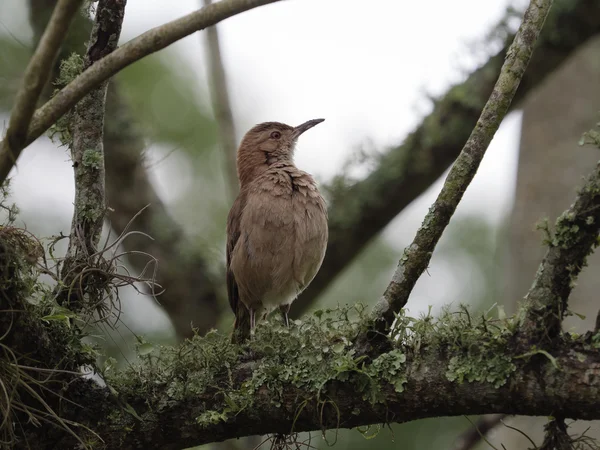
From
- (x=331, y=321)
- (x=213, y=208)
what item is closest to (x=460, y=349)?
(x=331, y=321)

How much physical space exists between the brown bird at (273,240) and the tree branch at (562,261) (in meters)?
2.68

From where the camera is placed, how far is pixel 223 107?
7.64 meters

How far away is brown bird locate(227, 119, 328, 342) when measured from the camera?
5465 mm

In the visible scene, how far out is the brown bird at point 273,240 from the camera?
5.46 metres

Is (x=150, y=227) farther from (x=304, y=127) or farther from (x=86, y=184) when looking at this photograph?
(x=86, y=184)

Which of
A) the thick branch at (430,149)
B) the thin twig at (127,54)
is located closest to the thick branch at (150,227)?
the thick branch at (430,149)

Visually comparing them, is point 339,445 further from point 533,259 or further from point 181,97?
point 181,97

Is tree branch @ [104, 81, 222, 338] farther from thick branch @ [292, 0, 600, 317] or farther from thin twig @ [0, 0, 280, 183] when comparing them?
thin twig @ [0, 0, 280, 183]

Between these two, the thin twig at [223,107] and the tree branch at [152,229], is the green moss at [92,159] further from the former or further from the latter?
the thin twig at [223,107]

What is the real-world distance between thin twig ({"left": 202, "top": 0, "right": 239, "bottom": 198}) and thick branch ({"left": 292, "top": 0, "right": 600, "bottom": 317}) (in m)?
1.41

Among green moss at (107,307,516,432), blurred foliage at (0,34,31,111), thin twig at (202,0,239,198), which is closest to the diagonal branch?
green moss at (107,307,516,432)

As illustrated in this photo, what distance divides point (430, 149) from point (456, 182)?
11.1 feet

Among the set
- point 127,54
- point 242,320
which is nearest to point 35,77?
point 127,54

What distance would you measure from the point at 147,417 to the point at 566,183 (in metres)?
4.96
